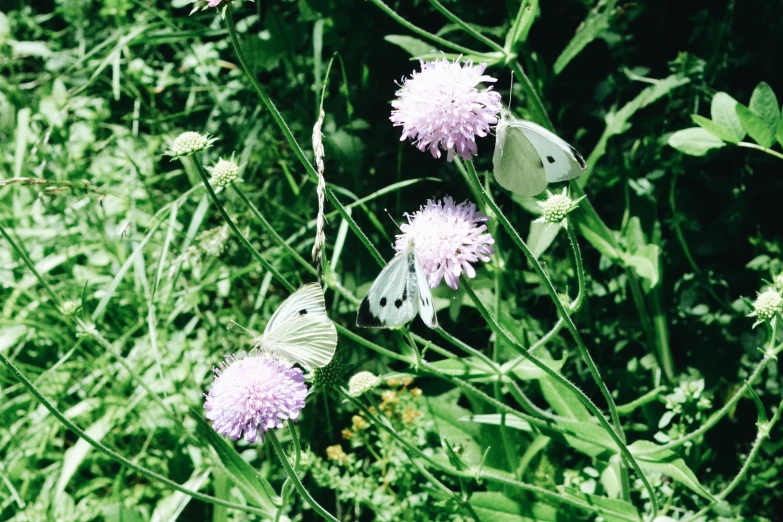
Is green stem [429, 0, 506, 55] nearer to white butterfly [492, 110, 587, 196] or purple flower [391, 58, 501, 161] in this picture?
purple flower [391, 58, 501, 161]

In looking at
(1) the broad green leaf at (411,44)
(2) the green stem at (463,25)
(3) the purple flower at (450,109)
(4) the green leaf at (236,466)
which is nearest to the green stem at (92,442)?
(4) the green leaf at (236,466)

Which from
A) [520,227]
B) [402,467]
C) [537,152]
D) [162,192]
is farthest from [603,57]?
[162,192]

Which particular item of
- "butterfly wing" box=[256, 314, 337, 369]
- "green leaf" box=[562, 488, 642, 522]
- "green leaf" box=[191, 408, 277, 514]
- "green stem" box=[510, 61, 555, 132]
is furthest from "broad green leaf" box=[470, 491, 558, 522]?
"green stem" box=[510, 61, 555, 132]

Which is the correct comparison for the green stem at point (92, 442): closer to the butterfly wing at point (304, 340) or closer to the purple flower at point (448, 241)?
the butterfly wing at point (304, 340)

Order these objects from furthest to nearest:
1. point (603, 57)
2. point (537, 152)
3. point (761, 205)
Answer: point (603, 57)
point (761, 205)
point (537, 152)

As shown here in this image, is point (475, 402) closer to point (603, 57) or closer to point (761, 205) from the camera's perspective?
point (761, 205)
